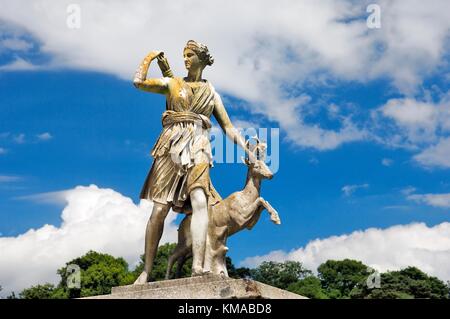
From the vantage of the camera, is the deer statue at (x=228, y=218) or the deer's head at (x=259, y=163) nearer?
the deer statue at (x=228, y=218)

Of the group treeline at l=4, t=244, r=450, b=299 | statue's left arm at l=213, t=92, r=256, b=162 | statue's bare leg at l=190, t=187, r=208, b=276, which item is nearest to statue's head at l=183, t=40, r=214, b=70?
statue's left arm at l=213, t=92, r=256, b=162

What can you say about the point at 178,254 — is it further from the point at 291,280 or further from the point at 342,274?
the point at 342,274

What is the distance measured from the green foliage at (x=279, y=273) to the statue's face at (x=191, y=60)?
182 feet

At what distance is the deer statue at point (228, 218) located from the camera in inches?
641

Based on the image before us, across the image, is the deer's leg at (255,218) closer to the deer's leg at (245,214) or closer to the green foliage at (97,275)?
the deer's leg at (245,214)

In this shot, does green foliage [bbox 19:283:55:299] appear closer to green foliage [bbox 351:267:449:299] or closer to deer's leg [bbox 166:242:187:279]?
green foliage [bbox 351:267:449:299]

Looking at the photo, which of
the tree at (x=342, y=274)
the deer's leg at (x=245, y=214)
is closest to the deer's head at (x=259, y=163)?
the deer's leg at (x=245, y=214)

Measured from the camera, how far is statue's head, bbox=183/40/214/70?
55.6 ft

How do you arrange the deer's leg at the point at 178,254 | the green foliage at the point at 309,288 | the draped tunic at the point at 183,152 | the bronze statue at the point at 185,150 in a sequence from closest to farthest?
the bronze statue at the point at 185,150 < the draped tunic at the point at 183,152 < the deer's leg at the point at 178,254 < the green foliage at the point at 309,288

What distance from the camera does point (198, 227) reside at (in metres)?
15.6

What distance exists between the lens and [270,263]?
7356 cm

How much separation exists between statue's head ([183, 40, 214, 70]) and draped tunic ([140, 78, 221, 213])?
45 cm

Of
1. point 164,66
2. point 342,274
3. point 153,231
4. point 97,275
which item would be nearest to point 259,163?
point 153,231
